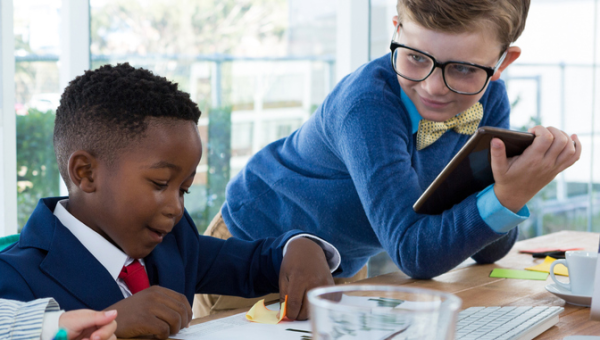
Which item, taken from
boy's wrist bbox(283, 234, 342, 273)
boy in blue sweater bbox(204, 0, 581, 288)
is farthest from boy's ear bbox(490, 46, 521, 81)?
boy's wrist bbox(283, 234, 342, 273)

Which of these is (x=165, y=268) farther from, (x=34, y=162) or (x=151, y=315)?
(x=34, y=162)

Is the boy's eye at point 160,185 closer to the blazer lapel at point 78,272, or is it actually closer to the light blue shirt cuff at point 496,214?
the blazer lapel at point 78,272

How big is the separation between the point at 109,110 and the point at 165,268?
1.00 feet

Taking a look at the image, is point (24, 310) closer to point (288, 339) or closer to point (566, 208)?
point (288, 339)

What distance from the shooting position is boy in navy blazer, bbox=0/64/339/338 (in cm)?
87

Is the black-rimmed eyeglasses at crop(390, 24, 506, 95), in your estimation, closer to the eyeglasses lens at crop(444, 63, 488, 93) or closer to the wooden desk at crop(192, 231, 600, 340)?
the eyeglasses lens at crop(444, 63, 488, 93)

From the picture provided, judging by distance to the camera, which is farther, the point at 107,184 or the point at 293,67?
the point at 293,67

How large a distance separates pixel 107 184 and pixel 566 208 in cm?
387

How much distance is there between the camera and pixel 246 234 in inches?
57.7

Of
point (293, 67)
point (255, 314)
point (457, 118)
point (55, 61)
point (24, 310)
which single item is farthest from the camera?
point (293, 67)

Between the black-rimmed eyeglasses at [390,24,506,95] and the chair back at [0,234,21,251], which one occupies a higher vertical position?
the black-rimmed eyeglasses at [390,24,506,95]

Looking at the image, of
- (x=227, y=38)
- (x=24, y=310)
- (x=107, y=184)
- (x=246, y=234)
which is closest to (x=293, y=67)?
(x=227, y=38)

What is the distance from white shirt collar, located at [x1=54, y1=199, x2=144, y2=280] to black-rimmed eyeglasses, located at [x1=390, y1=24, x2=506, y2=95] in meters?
0.68

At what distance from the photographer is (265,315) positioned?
0.96m
